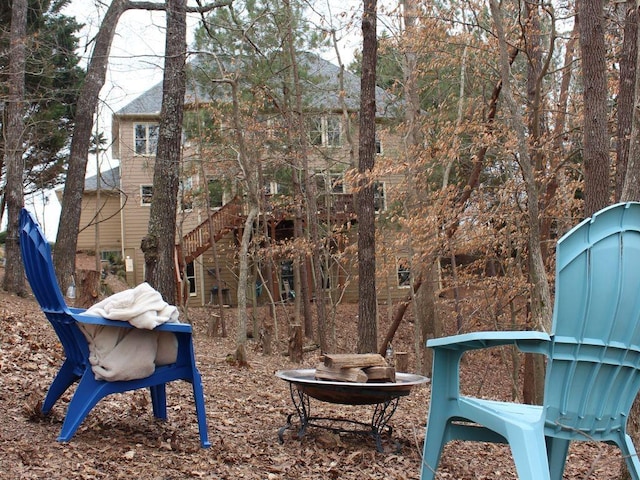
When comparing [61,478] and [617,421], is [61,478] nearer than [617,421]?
No

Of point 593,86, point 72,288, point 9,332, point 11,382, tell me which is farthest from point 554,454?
point 72,288

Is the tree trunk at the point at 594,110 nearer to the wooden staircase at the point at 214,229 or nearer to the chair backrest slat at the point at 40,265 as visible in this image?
the chair backrest slat at the point at 40,265

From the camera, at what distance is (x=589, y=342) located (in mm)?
2508

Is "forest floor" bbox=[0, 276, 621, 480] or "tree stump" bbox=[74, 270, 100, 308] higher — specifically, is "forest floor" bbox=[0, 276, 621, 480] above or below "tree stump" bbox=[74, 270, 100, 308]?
below

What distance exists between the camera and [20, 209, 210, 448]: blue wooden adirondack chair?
372 cm

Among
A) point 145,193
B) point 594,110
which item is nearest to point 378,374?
point 594,110

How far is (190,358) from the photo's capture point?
4.09 meters

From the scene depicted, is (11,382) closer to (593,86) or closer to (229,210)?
(593,86)

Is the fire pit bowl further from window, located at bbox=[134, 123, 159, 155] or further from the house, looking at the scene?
window, located at bbox=[134, 123, 159, 155]

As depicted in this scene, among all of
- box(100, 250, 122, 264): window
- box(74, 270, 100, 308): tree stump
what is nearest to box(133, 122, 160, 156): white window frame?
box(100, 250, 122, 264): window

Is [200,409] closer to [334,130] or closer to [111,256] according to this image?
[334,130]

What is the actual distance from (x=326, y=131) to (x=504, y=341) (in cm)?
1561

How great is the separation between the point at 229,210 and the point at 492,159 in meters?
9.48

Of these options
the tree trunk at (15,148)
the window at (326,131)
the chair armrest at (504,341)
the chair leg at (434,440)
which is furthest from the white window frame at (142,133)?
the chair armrest at (504,341)
